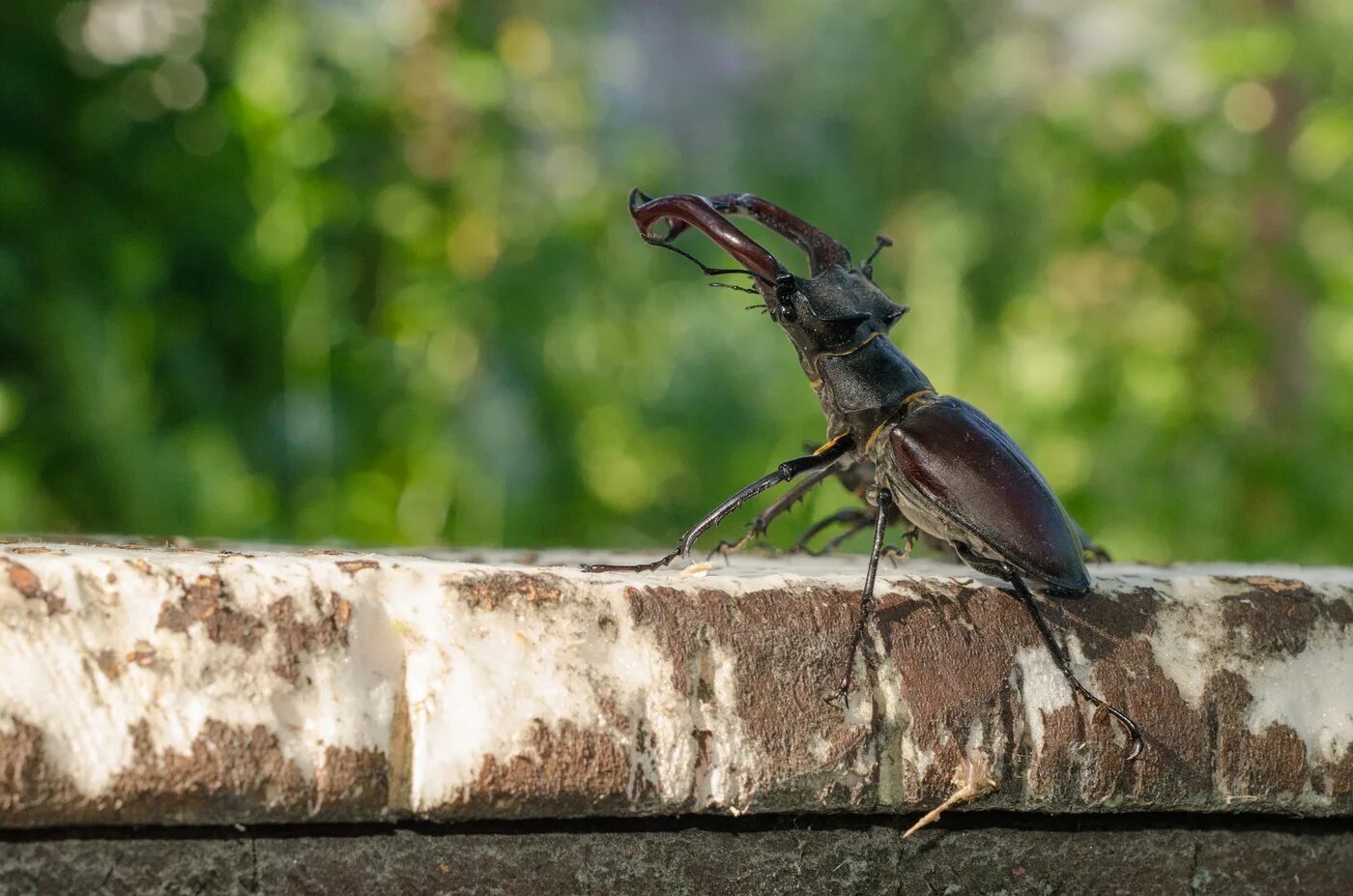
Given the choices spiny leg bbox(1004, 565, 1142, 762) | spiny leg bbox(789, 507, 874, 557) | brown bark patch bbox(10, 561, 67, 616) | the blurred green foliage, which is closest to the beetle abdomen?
spiny leg bbox(1004, 565, 1142, 762)

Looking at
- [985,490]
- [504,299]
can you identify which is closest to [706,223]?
[985,490]

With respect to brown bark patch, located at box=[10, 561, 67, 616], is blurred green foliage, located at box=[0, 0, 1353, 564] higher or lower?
higher

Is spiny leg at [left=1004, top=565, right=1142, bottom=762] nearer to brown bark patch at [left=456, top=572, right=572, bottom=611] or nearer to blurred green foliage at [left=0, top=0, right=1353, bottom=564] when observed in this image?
brown bark patch at [left=456, top=572, right=572, bottom=611]

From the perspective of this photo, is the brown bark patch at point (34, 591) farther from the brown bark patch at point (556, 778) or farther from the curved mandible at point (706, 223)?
the curved mandible at point (706, 223)

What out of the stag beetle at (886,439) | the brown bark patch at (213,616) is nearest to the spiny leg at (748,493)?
the stag beetle at (886,439)

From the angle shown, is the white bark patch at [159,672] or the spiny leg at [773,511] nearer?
the white bark patch at [159,672]

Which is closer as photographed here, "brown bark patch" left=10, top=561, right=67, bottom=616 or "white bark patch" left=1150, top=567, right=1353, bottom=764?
"brown bark patch" left=10, top=561, right=67, bottom=616

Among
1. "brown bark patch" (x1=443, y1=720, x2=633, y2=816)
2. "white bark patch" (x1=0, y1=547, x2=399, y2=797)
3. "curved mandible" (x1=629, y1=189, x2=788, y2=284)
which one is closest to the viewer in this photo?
"white bark patch" (x1=0, y1=547, x2=399, y2=797)
